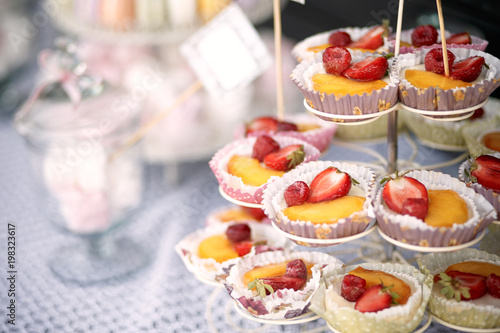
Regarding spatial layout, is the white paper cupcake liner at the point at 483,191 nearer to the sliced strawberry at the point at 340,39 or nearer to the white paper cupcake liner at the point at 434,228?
the white paper cupcake liner at the point at 434,228

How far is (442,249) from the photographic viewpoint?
1.20m

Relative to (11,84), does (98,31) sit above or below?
above

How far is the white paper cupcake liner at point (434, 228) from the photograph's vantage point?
1.20m

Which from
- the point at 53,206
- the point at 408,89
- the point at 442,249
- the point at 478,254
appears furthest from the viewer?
the point at 53,206

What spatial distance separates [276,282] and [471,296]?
0.46 metres

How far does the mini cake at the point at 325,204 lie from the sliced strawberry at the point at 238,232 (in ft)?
1.11

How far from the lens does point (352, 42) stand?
5.57 feet

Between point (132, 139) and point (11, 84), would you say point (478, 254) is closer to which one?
point (132, 139)

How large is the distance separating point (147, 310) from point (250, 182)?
31.3 inches

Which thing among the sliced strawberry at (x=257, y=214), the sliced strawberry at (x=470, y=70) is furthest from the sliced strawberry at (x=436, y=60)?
the sliced strawberry at (x=257, y=214)

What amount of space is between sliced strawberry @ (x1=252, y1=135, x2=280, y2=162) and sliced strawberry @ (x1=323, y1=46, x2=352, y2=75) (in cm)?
28

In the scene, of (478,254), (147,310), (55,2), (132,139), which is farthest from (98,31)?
(478,254)

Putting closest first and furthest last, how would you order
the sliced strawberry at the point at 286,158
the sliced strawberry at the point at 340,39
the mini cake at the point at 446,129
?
the sliced strawberry at the point at 286,158 → the sliced strawberry at the point at 340,39 → the mini cake at the point at 446,129

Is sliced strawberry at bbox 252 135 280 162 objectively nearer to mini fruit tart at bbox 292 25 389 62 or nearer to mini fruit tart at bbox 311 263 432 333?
mini fruit tart at bbox 292 25 389 62
